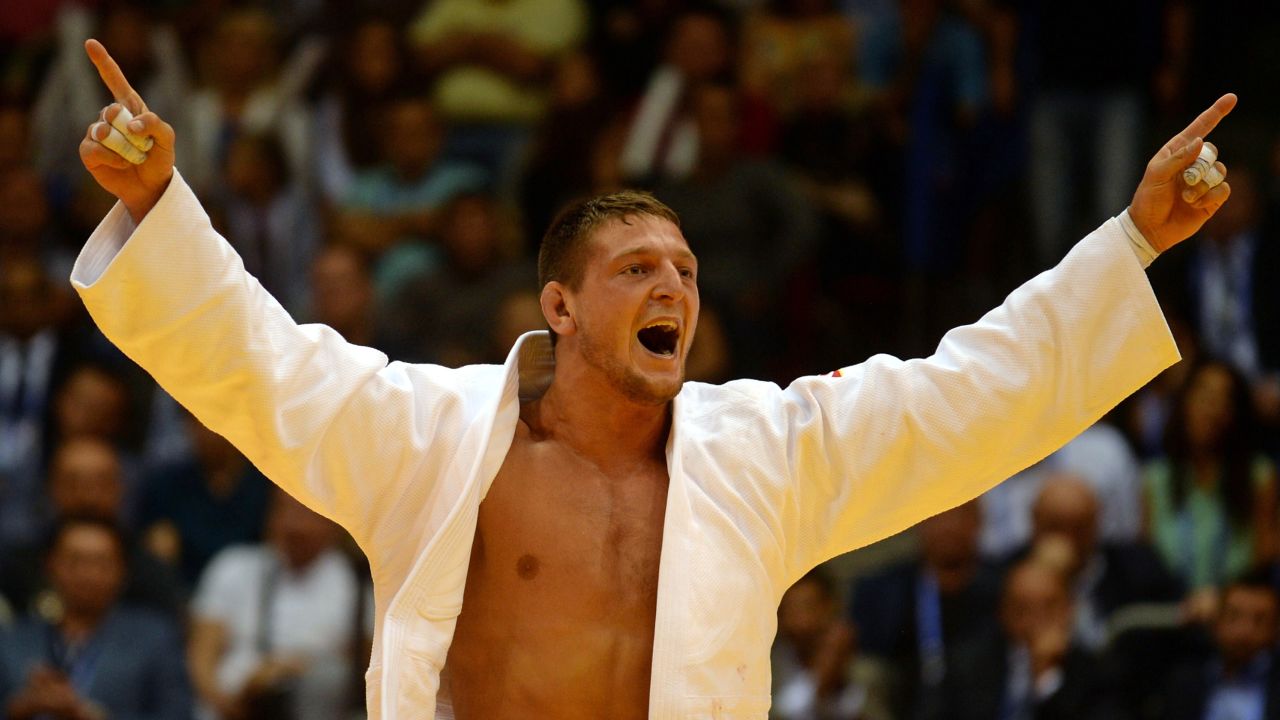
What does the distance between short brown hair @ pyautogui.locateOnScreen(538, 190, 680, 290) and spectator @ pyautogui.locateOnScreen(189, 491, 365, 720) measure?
10.4 feet

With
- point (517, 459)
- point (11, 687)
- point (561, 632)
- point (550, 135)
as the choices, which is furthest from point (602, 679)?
point (550, 135)

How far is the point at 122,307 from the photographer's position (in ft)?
10.1

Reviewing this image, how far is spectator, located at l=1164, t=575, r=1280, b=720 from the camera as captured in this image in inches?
237

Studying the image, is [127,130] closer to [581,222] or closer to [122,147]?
[122,147]

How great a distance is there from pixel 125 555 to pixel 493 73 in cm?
307

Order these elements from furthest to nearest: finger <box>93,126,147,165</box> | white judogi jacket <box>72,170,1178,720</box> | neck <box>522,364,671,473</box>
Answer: neck <box>522,364,671,473</box> < white judogi jacket <box>72,170,1178,720</box> < finger <box>93,126,147,165</box>

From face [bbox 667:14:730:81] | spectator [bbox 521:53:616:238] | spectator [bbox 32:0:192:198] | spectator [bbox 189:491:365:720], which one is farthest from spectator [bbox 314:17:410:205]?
spectator [bbox 189:491:365:720]

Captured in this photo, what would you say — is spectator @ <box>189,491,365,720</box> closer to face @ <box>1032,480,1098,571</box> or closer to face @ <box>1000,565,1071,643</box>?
face @ <box>1000,565,1071,643</box>

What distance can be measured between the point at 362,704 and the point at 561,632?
3250 mm

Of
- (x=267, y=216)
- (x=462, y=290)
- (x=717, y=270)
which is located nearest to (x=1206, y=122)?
(x=717, y=270)

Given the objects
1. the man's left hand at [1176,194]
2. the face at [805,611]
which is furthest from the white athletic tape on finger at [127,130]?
the face at [805,611]

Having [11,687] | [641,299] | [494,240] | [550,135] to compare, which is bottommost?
[11,687]

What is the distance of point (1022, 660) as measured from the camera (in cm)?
620

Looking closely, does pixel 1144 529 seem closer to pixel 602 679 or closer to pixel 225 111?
pixel 602 679
